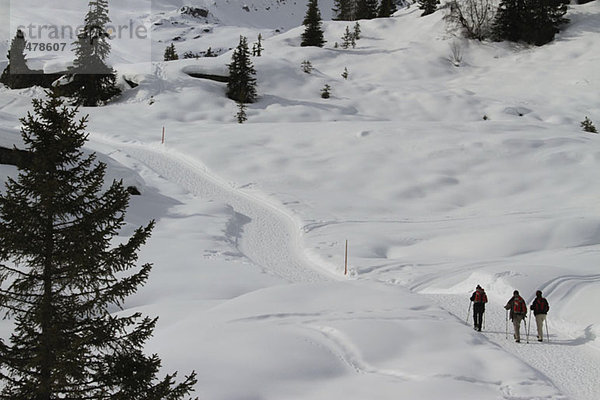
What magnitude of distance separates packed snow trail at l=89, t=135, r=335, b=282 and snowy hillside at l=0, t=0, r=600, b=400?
4.9 inches

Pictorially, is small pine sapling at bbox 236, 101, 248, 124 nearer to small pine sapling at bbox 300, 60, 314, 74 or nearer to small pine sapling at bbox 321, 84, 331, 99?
small pine sapling at bbox 321, 84, 331, 99

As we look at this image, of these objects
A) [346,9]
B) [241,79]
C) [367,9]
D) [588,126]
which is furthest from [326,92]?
[346,9]

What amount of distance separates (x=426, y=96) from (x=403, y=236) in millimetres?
26487

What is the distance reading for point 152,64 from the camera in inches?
1991

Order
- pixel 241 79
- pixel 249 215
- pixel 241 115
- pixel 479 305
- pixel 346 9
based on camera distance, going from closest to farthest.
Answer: pixel 479 305 < pixel 249 215 < pixel 241 115 < pixel 241 79 < pixel 346 9

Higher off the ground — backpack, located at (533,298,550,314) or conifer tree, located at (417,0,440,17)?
conifer tree, located at (417,0,440,17)

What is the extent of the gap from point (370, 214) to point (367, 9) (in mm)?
62445

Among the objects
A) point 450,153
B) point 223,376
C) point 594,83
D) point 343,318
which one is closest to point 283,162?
point 450,153

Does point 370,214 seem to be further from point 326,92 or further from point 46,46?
point 46,46

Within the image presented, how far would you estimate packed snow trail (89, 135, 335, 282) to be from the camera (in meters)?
18.4

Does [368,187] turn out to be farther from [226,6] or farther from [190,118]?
[226,6]

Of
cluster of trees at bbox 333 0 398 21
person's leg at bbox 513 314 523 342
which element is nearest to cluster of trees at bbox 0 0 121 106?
person's leg at bbox 513 314 523 342

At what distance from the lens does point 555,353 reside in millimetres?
10992

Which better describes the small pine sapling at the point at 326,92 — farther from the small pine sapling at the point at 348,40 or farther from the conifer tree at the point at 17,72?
the conifer tree at the point at 17,72
